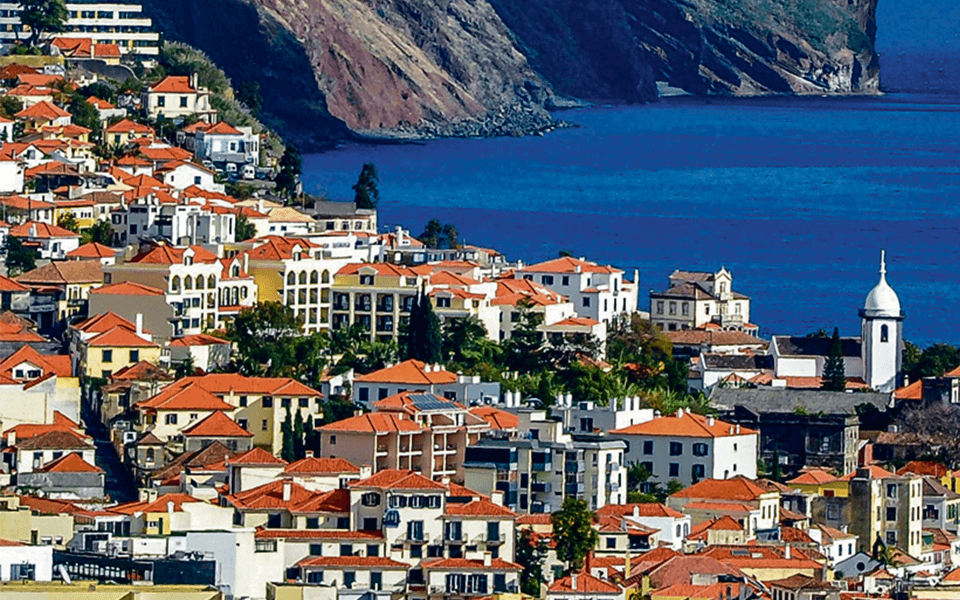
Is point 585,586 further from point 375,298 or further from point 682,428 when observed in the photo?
point 375,298

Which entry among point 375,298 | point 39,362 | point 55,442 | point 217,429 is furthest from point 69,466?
point 375,298

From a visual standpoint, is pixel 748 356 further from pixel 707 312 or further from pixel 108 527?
pixel 108 527

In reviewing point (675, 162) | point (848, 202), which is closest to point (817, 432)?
point (848, 202)

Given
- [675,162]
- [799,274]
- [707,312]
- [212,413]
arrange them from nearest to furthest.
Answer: [212,413]
[707,312]
[799,274]
[675,162]

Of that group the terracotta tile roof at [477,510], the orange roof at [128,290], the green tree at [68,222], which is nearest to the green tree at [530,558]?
the terracotta tile roof at [477,510]

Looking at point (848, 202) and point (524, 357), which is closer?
point (524, 357)

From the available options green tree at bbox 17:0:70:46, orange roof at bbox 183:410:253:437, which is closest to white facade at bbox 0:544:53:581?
orange roof at bbox 183:410:253:437
